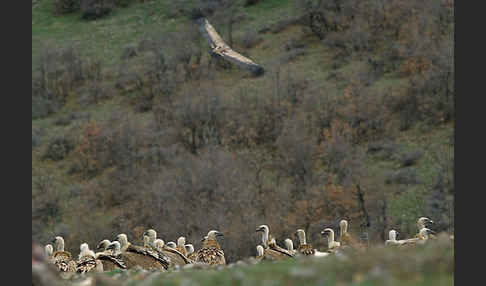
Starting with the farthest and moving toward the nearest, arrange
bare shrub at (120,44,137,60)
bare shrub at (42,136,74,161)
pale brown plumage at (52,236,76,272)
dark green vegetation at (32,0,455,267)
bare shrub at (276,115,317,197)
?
bare shrub at (120,44,137,60) → bare shrub at (42,136,74,161) → bare shrub at (276,115,317,197) → dark green vegetation at (32,0,455,267) → pale brown plumage at (52,236,76,272)

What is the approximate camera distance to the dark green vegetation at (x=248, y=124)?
29.8 meters

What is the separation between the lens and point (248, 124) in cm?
3816

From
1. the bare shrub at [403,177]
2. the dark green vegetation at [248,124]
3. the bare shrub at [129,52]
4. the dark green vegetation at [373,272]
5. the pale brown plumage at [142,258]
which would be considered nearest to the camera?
the dark green vegetation at [373,272]

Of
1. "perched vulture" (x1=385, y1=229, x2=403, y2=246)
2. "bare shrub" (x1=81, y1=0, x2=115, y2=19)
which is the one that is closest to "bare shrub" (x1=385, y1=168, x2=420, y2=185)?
"perched vulture" (x1=385, y1=229, x2=403, y2=246)

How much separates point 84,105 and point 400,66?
19.0m

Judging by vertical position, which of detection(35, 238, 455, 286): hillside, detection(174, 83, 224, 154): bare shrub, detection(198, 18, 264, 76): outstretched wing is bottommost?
detection(174, 83, 224, 154): bare shrub

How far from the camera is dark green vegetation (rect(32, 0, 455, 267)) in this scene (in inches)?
1172

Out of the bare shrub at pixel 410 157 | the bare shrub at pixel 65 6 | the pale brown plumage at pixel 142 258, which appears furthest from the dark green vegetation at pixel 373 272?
the bare shrub at pixel 65 6

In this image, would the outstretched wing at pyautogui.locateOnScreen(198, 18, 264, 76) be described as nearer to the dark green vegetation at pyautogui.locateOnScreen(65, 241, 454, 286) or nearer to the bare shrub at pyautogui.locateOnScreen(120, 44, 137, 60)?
the dark green vegetation at pyautogui.locateOnScreen(65, 241, 454, 286)

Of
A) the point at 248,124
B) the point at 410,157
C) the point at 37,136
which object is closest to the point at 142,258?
the point at 410,157

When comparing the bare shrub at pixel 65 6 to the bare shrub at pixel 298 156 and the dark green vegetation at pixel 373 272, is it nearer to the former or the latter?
the bare shrub at pixel 298 156

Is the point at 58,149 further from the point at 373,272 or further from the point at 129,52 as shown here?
the point at 373,272

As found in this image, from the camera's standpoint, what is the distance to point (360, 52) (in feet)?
145

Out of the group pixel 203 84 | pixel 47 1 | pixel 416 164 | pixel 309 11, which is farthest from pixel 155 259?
pixel 47 1
